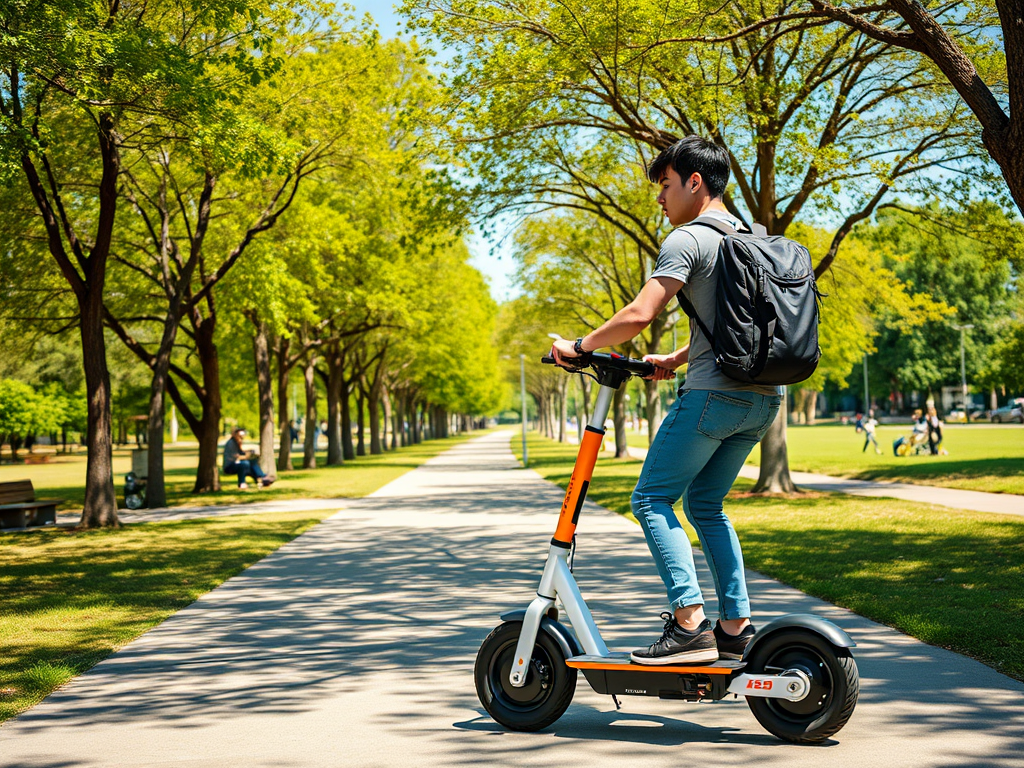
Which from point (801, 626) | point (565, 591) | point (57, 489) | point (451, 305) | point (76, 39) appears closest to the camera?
point (801, 626)

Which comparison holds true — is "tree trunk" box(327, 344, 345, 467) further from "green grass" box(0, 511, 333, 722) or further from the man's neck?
the man's neck

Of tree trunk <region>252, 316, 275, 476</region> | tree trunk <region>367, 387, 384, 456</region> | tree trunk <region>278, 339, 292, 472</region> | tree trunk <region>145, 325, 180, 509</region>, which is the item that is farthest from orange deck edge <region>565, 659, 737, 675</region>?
tree trunk <region>367, 387, 384, 456</region>

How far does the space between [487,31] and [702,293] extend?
38.5 ft

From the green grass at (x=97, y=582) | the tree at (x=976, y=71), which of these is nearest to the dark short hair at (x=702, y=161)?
the tree at (x=976, y=71)

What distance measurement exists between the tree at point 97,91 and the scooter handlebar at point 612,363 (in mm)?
8075

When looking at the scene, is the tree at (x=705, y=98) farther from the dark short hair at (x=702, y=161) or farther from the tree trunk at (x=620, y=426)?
the tree trunk at (x=620, y=426)

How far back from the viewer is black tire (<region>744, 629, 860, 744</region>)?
3.72 m

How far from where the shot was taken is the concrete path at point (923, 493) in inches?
572

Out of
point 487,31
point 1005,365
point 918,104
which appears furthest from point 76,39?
point 1005,365

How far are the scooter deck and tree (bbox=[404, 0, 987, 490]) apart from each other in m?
9.13

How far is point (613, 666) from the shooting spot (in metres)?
3.93

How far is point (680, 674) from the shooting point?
3854 millimetres

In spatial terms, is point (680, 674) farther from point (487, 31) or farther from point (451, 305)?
point (451, 305)

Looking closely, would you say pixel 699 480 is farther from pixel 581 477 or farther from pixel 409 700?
pixel 409 700
